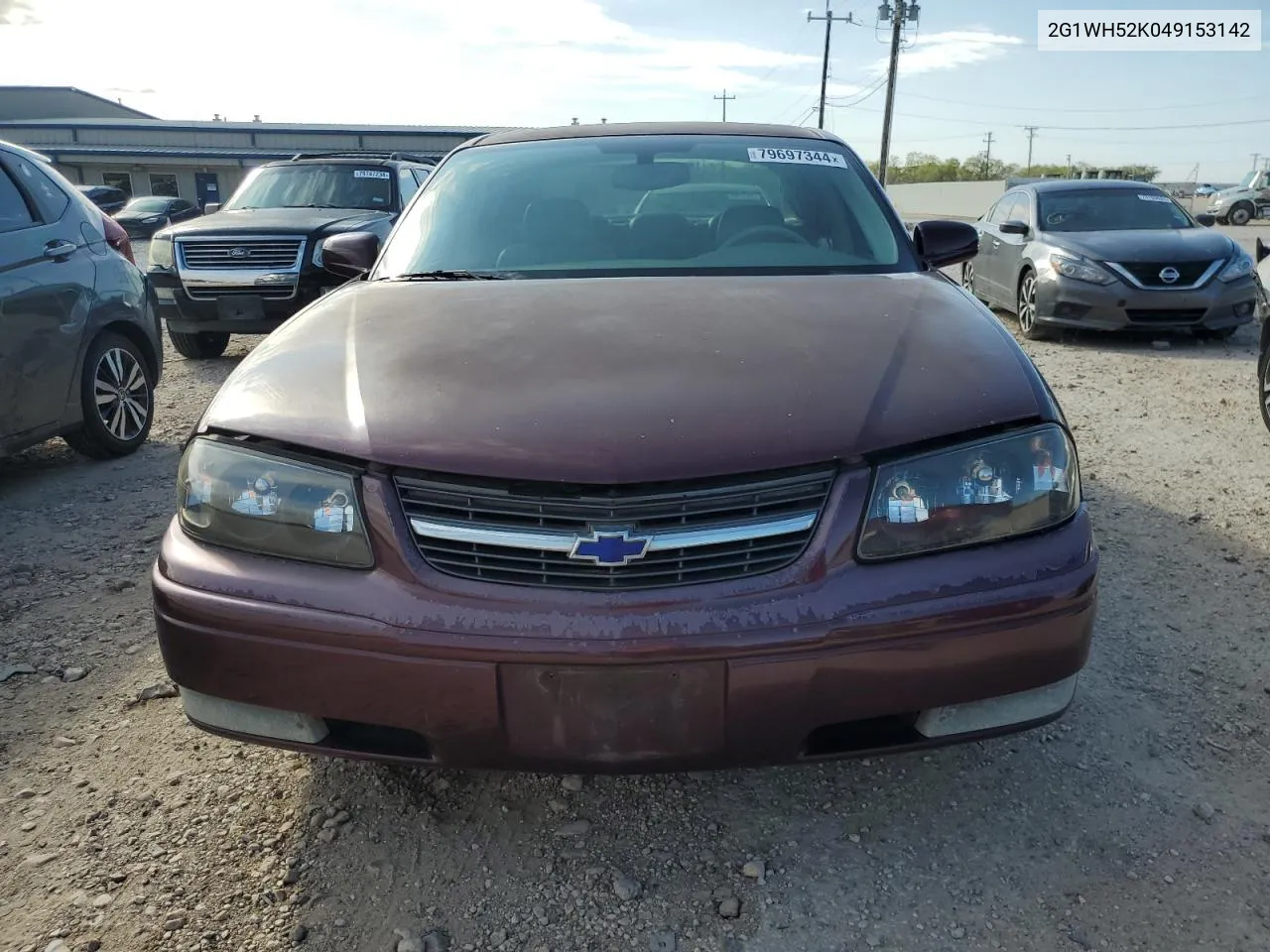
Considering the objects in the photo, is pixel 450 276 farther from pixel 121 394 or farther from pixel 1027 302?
pixel 1027 302

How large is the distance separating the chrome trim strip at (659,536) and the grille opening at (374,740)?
40 centimetres

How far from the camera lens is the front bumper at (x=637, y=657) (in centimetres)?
167

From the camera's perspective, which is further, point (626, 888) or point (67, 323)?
point (67, 323)

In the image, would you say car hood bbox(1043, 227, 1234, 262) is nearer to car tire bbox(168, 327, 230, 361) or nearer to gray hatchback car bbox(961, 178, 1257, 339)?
gray hatchback car bbox(961, 178, 1257, 339)

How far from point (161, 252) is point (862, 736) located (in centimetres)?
799

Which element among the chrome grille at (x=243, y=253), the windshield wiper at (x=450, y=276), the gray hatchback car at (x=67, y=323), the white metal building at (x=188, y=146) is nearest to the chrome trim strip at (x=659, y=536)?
the windshield wiper at (x=450, y=276)

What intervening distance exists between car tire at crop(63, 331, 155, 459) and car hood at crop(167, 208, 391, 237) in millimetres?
2861

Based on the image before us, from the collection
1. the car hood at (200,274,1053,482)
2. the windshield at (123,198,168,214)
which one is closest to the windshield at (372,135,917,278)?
the car hood at (200,274,1053,482)

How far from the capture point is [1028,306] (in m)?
8.73

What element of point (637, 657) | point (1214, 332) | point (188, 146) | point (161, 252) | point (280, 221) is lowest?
point (188, 146)

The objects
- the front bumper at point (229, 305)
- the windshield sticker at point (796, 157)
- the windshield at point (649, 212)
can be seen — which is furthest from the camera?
the front bumper at point (229, 305)

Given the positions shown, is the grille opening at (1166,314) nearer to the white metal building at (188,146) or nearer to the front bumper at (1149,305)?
the front bumper at (1149,305)

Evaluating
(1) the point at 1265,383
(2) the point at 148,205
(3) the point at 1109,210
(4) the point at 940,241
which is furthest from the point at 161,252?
(2) the point at 148,205

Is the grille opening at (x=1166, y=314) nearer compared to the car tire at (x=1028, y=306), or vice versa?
the grille opening at (x=1166, y=314)
